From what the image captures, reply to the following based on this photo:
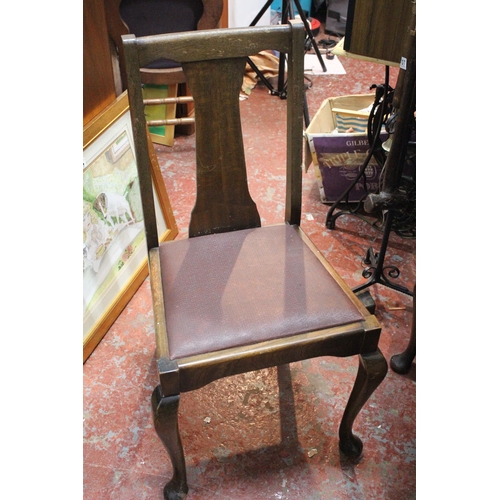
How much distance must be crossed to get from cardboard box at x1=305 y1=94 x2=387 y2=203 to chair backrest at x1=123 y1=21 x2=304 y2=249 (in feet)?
2.93

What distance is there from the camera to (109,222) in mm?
1861

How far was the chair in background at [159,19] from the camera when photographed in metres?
2.44

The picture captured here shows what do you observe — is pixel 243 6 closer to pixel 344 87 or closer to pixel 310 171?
pixel 344 87

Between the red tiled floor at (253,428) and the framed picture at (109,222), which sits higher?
the framed picture at (109,222)

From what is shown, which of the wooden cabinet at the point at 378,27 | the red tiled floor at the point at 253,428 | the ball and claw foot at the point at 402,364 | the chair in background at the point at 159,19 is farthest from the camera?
the chair in background at the point at 159,19

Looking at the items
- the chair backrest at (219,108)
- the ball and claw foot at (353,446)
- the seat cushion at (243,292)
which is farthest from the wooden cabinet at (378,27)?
the ball and claw foot at (353,446)

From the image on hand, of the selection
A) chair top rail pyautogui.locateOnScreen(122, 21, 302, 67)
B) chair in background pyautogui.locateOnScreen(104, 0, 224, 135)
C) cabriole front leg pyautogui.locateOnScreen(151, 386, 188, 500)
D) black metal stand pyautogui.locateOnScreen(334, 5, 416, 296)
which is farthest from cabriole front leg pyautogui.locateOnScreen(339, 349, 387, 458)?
chair in background pyautogui.locateOnScreen(104, 0, 224, 135)

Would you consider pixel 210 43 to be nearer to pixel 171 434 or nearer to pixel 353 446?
pixel 171 434

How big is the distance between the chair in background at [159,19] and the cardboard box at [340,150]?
684mm

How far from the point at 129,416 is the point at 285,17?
2.75m

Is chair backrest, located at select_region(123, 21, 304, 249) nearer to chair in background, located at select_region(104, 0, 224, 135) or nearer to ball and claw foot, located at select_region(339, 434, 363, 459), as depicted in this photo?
ball and claw foot, located at select_region(339, 434, 363, 459)

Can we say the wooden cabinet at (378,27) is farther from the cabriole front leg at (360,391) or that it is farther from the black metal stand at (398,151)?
the cabriole front leg at (360,391)

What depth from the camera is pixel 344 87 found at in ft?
12.1

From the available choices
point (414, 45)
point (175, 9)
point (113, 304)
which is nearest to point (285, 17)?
point (175, 9)
